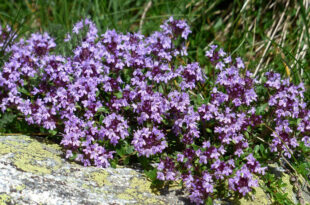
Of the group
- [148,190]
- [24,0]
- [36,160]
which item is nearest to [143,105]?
[148,190]

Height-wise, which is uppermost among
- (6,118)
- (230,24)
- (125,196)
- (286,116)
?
(230,24)

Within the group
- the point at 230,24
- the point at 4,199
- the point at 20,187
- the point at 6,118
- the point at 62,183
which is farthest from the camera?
the point at 230,24

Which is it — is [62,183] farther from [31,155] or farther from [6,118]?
[6,118]

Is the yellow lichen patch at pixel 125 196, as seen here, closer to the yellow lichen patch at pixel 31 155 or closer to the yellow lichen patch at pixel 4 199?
the yellow lichen patch at pixel 31 155

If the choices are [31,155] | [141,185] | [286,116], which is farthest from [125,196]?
[286,116]

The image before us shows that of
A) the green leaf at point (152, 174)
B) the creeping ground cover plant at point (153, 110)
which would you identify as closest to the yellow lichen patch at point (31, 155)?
the creeping ground cover plant at point (153, 110)

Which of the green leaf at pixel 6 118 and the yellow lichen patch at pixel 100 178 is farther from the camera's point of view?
the green leaf at pixel 6 118
